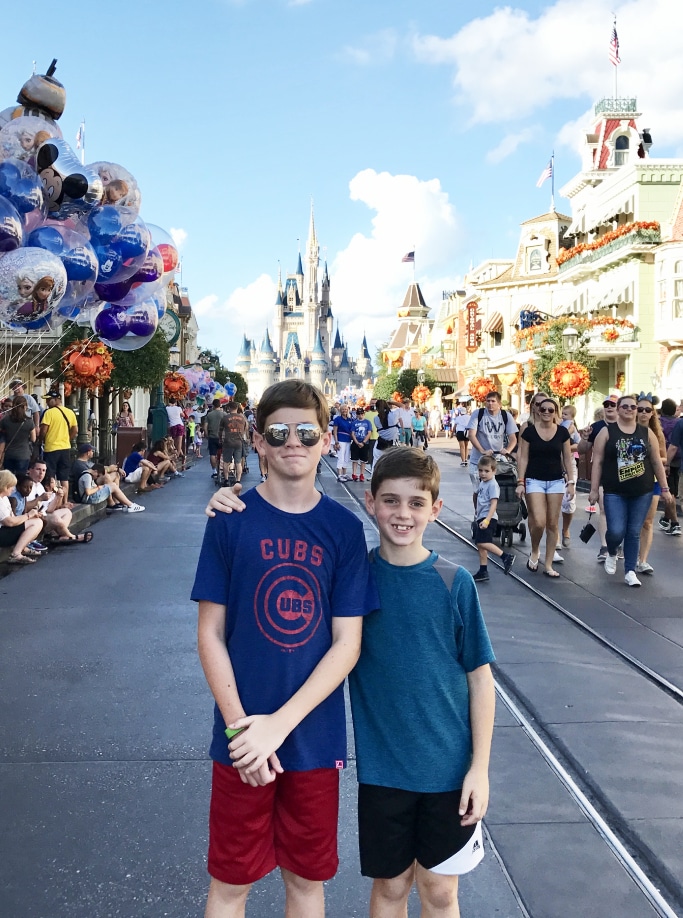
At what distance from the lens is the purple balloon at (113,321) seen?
890 cm

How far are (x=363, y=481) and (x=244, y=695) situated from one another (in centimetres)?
1679

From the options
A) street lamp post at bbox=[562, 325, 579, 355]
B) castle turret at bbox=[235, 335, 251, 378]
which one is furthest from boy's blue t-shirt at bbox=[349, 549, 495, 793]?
castle turret at bbox=[235, 335, 251, 378]

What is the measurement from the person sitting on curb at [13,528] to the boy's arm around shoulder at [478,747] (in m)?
7.28

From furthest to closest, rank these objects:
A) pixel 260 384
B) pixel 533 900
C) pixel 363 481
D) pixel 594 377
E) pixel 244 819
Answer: pixel 260 384, pixel 594 377, pixel 363 481, pixel 533 900, pixel 244 819

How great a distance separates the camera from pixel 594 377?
1355 inches

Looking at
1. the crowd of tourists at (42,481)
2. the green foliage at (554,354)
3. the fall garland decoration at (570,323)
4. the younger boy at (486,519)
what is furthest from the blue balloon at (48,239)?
the green foliage at (554,354)

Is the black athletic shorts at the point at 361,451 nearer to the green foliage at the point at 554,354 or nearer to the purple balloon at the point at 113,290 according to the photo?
the green foliage at the point at 554,354

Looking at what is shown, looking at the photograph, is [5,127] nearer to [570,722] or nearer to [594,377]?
A: [570,722]

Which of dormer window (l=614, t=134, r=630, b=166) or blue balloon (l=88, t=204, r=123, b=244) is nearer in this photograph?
blue balloon (l=88, t=204, r=123, b=244)

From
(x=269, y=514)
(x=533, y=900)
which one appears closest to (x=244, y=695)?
(x=269, y=514)

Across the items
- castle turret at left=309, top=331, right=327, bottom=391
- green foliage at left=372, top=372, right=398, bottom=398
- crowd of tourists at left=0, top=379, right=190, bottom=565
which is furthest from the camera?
castle turret at left=309, top=331, right=327, bottom=391

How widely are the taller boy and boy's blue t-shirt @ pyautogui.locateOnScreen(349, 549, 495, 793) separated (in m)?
0.08

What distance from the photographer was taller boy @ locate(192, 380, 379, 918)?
215 cm

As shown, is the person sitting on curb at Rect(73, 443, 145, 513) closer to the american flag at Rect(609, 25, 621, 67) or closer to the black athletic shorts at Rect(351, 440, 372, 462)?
the black athletic shorts at Rect(351, 440, 372, 462)
